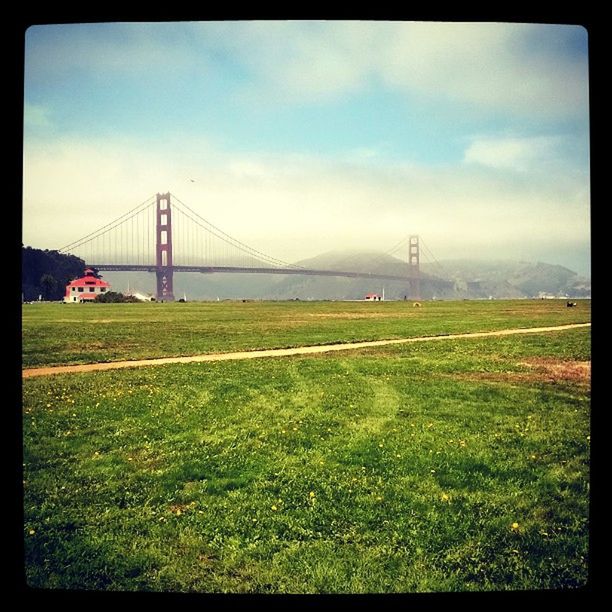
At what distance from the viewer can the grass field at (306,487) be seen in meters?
3.50

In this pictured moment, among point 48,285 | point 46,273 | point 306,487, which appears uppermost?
point 46,273

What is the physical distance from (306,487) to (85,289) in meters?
67.5

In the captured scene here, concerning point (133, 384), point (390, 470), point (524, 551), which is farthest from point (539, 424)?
point (133, 384)

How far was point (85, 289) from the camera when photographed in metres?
64.3

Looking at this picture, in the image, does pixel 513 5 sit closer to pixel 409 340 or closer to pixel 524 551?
pixel 524 551

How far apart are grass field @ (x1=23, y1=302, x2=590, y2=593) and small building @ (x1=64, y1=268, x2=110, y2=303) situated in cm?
5961

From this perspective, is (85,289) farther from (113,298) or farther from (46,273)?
(46,273)

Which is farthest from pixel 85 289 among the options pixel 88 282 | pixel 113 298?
pixel 113 298

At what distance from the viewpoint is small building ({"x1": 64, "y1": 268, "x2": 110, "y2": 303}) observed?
210ft

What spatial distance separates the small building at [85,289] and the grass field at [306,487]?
59.6 metres

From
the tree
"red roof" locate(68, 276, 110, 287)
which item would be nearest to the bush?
"red roof" locate(68, 276, 110, 287)

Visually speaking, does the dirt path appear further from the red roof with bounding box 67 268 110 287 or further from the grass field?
the red roof with bounding box 67 268 110 287

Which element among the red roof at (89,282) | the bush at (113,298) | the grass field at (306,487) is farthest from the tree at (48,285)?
the grass field at (306,487)
